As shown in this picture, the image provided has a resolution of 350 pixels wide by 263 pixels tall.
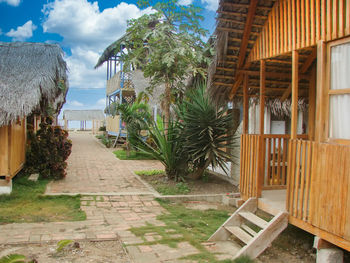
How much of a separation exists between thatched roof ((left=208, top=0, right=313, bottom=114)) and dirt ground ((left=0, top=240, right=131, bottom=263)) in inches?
151

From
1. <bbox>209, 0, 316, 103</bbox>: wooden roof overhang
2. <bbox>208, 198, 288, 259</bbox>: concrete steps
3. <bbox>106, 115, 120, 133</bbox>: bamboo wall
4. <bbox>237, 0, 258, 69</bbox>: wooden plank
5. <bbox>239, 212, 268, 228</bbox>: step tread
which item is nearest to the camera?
<bbox>208, 198, 288, 259</bbox>: concrete steps

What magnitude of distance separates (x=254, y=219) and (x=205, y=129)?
335cm

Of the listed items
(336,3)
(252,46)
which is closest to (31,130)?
(252,46)

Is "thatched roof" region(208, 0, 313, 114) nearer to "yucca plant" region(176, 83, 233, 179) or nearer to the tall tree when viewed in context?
"yucca plant" region(176, 83, 233, 179)

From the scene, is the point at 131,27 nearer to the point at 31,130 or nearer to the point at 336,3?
the point at 31,130

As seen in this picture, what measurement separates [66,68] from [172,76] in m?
3.27

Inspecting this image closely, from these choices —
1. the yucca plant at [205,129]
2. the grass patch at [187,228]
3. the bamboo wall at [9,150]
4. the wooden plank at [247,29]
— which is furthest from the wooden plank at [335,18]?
the bamboo wall at [9,150]

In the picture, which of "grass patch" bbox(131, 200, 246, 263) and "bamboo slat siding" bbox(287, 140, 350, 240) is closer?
"bamboo slat siding" bbox(287, 140, 350, 240)

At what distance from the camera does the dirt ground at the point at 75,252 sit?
4082 millimetres

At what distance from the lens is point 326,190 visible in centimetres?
381

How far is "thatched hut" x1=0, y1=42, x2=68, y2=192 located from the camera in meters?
6.90

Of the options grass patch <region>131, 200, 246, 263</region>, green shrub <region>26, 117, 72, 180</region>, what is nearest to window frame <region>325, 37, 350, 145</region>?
grass patch <region>131, 200, 246, 263</region>

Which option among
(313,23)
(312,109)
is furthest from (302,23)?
(312,109)

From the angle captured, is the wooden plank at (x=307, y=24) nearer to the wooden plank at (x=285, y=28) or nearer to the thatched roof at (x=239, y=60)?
the wooden plank at (x=285, y=28)
